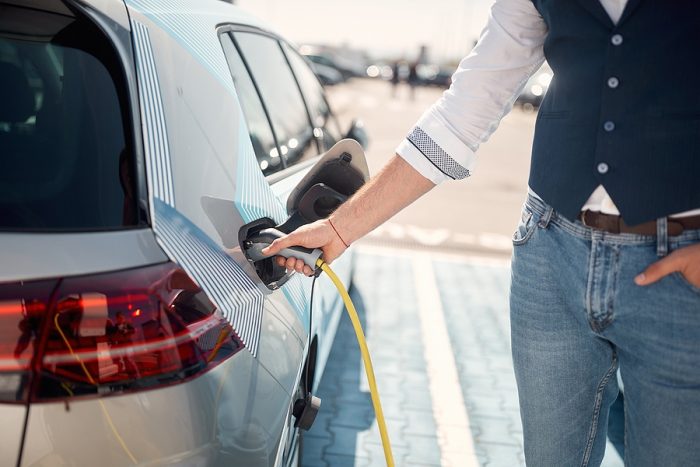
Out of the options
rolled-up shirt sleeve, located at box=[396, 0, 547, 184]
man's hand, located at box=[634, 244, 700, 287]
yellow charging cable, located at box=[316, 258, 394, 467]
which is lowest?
yellow charging cable, located at box=[316, 258, 394, 467]

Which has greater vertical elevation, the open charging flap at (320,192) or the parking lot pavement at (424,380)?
the open charging flap at (320,192)

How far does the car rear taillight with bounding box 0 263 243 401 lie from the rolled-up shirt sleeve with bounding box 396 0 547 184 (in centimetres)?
59

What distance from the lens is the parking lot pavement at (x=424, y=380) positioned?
3127 millimetres

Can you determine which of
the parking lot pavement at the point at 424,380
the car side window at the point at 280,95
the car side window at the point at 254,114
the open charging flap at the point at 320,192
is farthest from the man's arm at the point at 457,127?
the parking lot pavement at the point at 424,380

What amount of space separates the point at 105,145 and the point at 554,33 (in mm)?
934

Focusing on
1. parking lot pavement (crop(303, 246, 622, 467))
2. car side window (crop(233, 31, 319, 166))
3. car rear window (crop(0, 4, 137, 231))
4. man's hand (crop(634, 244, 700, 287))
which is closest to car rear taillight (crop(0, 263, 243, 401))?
car rear window (crop(0, 4, 137, 231))

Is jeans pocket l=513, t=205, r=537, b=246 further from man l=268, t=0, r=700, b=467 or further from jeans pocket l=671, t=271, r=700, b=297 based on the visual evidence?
jeans pocket l=671, t=271, r=700, b=297

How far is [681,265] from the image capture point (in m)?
1.22

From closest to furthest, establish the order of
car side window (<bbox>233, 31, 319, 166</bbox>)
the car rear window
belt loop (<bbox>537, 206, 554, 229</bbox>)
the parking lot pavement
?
1. the car rear window
2. belt loop (<bbox>537, 206, 554, 229</bbox>)
3. car side window (<bbox>233, 31, 319, 166</bbox>)
4. the parking lot pavement

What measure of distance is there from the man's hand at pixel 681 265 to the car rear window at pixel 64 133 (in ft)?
3.21

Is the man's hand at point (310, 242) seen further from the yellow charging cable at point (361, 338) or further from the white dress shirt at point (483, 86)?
the white dress shirt at point (483, 86)

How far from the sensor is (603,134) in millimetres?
1305

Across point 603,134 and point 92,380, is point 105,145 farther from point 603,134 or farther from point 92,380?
point 603,134

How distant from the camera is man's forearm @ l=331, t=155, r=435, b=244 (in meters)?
1.58
